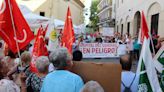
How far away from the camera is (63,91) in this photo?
12.1ft

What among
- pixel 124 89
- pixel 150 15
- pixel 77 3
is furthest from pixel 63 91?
pixel 77 3

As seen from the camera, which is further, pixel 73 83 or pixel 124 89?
pixel 124 89

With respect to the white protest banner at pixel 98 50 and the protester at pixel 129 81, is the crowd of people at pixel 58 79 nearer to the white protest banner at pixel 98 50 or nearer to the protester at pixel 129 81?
the protester at pixel 129 81

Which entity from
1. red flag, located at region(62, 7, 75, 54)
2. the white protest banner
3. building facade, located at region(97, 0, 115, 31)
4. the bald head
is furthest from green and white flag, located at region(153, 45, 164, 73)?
building facade, located at region(97, 0, 115, 31)

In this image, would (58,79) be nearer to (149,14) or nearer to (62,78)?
(62,78)

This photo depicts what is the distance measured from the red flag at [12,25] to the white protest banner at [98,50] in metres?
13.8

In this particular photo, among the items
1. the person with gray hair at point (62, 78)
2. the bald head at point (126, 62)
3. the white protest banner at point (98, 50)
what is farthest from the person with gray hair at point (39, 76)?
the white protest banner at point (98, 50)

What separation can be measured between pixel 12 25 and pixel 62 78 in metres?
1.86

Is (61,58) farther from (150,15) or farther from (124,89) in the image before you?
(150,15)

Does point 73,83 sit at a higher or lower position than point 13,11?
lower

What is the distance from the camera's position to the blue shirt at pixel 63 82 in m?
3.68

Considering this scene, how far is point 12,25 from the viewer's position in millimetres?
5262

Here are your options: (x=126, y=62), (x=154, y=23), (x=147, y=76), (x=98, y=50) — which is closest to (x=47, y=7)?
(x=154, y=23)

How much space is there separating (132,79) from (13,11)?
2112 mm
